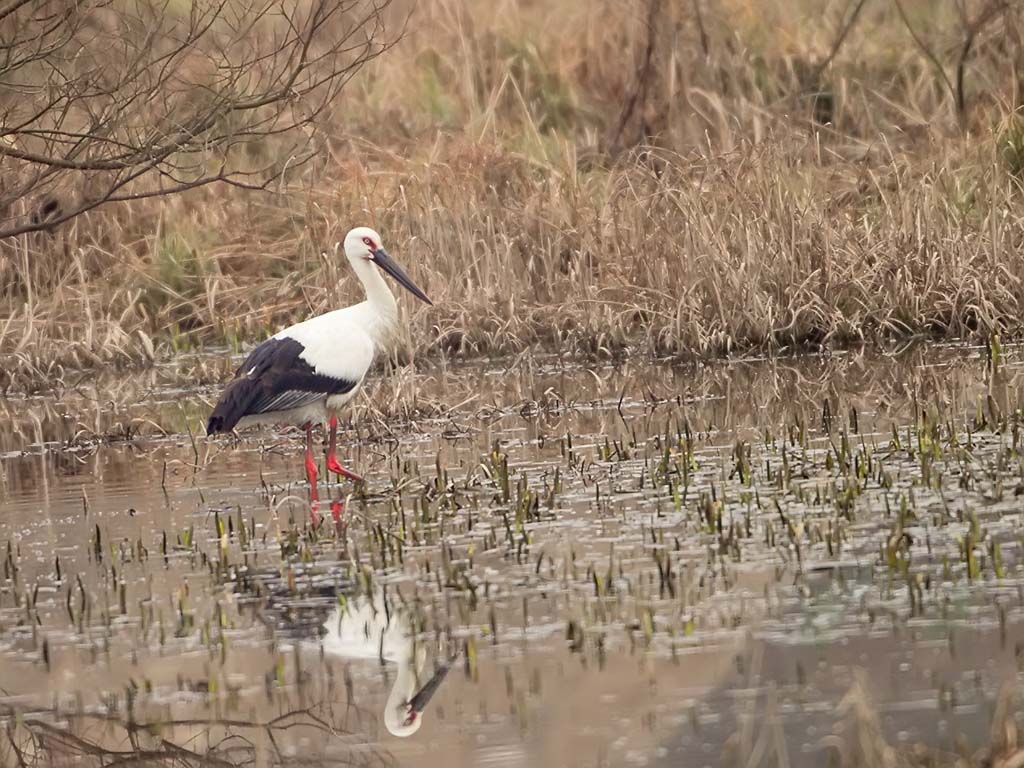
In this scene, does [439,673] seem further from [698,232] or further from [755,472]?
[698,232]

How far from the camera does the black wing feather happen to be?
876cm

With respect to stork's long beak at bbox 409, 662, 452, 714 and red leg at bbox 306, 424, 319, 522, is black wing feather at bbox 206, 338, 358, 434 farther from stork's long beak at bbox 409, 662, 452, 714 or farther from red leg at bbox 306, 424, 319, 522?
stork's long beak at bbox 409, 662, 452, 714

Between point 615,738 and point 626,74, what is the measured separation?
12.7m

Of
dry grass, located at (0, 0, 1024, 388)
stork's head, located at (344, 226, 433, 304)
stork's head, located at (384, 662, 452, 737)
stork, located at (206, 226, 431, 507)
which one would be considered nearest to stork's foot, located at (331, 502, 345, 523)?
stork, located at (206, 226, 431, 507)

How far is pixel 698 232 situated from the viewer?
11.4 m

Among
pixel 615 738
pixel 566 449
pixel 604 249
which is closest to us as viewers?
pixel 615 738

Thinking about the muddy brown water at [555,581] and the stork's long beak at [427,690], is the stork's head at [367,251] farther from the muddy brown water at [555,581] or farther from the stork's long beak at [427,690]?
the stork's long beak at [427,690]

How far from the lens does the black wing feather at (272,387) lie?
28.7 feet

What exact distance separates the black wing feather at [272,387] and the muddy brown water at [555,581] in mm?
311

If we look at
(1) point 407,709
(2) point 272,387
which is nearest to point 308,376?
(2) point 272,387

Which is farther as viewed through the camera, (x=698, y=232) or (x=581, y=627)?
(x=698, y=232)

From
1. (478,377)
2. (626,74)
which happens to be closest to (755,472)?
(478,377)

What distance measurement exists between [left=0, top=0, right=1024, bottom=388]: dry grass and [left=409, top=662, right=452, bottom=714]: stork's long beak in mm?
6214

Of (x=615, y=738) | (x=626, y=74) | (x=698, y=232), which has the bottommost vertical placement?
(x=615, y=738)
